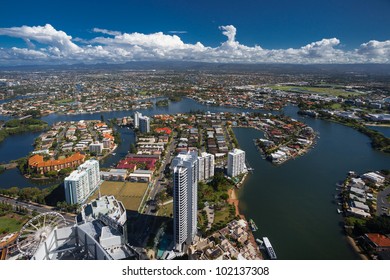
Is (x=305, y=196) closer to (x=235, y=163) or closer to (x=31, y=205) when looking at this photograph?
(x=235, y=163)

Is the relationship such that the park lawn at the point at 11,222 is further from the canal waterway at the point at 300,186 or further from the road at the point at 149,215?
the road at the point at 149,215

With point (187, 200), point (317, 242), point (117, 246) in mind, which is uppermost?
point (117, 246)

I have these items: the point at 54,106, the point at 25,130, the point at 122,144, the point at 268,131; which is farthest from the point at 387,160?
the point at 54,106

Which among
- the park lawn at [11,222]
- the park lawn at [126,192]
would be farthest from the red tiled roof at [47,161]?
the park lawn at [11,222]

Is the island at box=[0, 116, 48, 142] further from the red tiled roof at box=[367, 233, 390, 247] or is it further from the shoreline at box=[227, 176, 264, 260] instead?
the red tiled roof at box=[367, 233, 390, 247]

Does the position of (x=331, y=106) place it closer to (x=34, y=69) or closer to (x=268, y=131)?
(x=268, y=131)

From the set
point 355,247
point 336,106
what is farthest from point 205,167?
point 336,106

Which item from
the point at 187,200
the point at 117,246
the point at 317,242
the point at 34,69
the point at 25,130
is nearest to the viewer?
the point at 117,246
